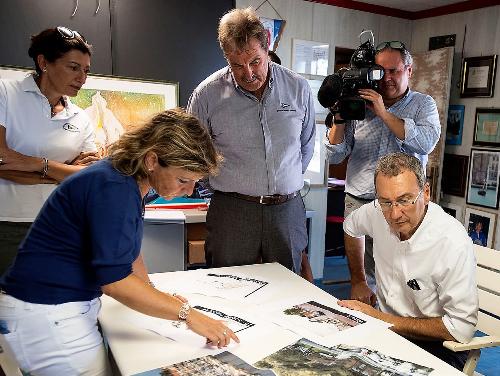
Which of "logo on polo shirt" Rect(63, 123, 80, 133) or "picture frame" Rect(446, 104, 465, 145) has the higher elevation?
"picture frame" Rect(446, 104, 465, 145)

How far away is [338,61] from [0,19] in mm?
2969

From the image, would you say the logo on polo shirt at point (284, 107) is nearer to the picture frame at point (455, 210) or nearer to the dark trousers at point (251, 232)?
the dark trousers at point (251, 232)

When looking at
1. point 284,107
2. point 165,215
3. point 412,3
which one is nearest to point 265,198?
point 284,107

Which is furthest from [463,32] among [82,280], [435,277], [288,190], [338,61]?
[82,280]

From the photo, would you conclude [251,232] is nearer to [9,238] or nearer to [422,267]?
[422,267]

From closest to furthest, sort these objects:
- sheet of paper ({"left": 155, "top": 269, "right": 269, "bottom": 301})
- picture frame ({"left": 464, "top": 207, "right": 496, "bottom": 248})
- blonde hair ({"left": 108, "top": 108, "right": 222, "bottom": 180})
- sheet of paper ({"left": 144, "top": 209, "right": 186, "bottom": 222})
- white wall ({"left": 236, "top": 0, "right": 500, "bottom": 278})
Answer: blonde hair ({"left": 108, "top": 108, "right": 222, "bottom": 180}) → sheet of paper ({"left": 155, "top": 269, "right": 269, "bottom": 301}) → sheet of paper ({"left": 144, "top": 209, "right": 186, "bottom": 222}) → white wall ({"left": 236, "top": 0, "right": 500, "bottom": 278}) → picture frame ({"left": 464, "top": 207, "right": 496, "bottom": 248})

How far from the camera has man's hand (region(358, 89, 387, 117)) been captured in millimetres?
1998

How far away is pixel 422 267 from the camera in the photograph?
1443 mm

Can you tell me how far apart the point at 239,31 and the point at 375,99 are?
0.72 m

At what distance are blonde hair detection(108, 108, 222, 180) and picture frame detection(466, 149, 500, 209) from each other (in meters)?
3.16

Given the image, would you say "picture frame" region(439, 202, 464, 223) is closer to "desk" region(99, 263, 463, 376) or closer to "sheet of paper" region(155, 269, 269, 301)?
"sheet of paper" region(155, 269, 269, 301)

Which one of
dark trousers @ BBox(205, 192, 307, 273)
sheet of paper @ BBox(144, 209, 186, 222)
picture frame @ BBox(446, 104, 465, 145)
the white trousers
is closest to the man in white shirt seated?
dark trousers @ BBox(205, 192, 307, 273)

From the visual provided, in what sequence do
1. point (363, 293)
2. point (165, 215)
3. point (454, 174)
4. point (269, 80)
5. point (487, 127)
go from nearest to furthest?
1. point (363, 293)
2. point (269, 80)
3. point (165, 215)
4. point (487, 127)
5. point (454, 174)

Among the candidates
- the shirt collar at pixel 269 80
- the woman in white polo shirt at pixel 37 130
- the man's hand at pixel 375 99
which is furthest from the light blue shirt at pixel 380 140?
the woman in white polo shirt at pixel 37 130
